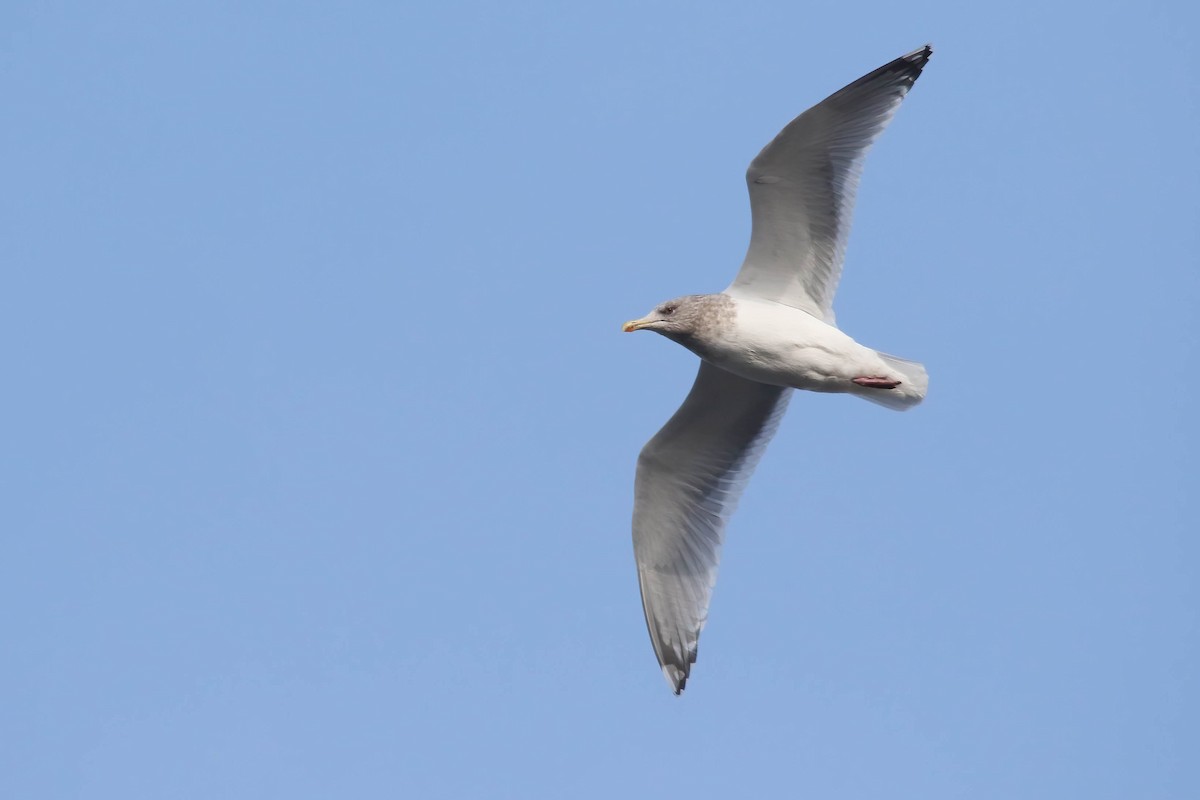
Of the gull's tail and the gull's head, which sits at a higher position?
the gull's head

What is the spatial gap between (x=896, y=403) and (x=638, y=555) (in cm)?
226

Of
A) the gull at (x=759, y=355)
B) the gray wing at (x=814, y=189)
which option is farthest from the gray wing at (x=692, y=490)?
the gray wing at (x=814, y=189)

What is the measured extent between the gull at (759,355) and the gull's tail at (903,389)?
11 millimetres

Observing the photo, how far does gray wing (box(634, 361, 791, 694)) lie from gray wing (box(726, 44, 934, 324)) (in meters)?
Result: 0.93

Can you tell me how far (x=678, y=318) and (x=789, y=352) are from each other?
2.52 ft

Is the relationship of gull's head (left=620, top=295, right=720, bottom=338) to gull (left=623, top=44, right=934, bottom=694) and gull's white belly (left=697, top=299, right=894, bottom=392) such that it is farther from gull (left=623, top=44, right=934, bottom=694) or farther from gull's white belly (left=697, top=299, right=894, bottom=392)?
gull's white belly (left=697, top=299, right=894, bottom=392)

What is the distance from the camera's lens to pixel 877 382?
416 inches

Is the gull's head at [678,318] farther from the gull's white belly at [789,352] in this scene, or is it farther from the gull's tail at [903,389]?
the gull's tail at [903,389]

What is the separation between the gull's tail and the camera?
1068 cm

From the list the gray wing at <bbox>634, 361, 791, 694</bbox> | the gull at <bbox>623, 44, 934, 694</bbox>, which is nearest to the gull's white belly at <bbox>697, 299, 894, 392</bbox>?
the gull at <bbox>623, 44, 934, 694</bbox>

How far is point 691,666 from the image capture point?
1142 centimetres

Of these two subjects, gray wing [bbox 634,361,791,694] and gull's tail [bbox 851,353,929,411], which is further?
gray wing [bbox 634,361,791,694]

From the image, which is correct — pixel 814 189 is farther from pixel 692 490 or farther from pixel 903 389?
pixel 692 490

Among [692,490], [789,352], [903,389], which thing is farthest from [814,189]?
[692,490]
